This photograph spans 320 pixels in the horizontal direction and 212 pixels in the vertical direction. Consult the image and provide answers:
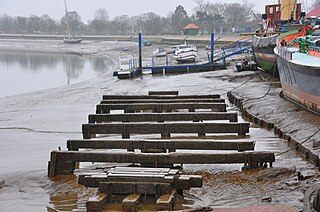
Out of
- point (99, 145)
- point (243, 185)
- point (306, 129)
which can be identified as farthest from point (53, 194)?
point (306, 129)

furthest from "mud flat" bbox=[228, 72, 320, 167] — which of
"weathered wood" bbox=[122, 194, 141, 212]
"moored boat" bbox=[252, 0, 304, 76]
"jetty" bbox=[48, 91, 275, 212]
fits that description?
"moored boat" bbox=[252, 0, 304, 76]

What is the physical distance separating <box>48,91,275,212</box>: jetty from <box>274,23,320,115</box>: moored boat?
2.52 m

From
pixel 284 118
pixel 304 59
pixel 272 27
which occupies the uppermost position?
pixel 272 27

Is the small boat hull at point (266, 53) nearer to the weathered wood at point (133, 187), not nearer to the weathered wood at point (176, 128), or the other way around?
the weathered wood at point (176, 128)

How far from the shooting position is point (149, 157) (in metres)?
8.11

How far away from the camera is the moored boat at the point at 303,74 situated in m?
12.6

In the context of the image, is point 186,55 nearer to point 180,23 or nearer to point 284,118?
point 284,118

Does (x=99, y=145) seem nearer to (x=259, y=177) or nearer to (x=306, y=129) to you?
(x=259, y=177)

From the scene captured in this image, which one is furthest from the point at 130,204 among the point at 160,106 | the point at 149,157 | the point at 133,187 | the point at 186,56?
the point at 186,56

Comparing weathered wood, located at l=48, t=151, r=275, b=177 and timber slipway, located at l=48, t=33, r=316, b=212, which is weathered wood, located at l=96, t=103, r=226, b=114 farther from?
weathered wood, located at l=48, t=151, r=275, b=177

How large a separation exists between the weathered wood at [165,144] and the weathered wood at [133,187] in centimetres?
226

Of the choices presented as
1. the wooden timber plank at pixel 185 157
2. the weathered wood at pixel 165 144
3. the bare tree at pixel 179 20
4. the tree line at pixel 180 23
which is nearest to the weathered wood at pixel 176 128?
the weathered wood at pixel 165 144

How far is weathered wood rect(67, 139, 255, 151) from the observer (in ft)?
28.8

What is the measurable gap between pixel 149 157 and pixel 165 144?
3.01ft
